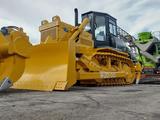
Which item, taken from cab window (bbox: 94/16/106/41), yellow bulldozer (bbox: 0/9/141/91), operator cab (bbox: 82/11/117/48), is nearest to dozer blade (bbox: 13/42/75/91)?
yellow bulldozer (bbox: 0/9/141/91)

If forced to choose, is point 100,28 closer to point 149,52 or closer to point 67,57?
point 67,57

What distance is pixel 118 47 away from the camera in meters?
11.3

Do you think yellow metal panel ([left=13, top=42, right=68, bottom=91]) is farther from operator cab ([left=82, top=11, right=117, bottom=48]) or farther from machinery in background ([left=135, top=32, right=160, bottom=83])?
machinery in background ([left=135, top=32, right=160, bottom=83])

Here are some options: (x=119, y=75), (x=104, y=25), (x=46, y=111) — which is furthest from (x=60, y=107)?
(x=104, y=25)

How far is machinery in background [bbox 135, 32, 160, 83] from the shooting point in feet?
42.7

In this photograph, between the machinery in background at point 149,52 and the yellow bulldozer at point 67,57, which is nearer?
the yellow bulldozer at point 67,57

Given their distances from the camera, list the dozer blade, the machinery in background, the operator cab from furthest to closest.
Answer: the machinery in background < the operator cab < the dozer blade

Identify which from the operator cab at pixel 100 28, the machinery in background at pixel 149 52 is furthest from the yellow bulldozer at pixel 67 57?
the machinery in background at pixel 149 52

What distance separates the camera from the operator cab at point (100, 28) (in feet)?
33.8

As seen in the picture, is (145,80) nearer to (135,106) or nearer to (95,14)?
(95,14)

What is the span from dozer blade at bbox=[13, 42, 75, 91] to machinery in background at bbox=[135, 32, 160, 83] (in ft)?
19.1

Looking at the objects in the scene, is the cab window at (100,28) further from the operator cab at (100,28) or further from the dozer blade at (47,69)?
the dozer blade at (47,69)

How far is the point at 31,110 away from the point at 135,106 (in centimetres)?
140

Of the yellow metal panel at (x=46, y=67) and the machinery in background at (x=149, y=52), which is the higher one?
the machinery in background at (x=149, y=52)
